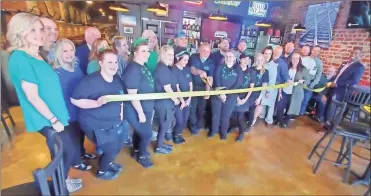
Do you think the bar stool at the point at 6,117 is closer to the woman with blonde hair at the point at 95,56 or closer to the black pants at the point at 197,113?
the woman with blonde hair at the point at 95,56

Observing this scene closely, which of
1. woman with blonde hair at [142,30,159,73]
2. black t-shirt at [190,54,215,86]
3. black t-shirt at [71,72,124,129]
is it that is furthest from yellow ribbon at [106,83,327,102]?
woman with blonde hair at [142,30,159,73]

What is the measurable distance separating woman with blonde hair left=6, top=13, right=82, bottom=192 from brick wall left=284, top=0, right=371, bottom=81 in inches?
42.8

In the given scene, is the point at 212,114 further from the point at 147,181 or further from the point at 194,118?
the point at 147,181

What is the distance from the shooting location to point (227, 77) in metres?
1.38

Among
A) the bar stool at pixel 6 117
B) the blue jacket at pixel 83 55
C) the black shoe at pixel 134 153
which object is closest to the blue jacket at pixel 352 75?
the black shoe at pixel 134 153

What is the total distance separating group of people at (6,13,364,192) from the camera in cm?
72

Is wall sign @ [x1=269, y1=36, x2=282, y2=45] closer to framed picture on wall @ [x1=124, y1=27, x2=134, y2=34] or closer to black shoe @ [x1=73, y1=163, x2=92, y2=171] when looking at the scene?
framed picture on wall @ [x1=124, y1=27, x2=134, y2=34]

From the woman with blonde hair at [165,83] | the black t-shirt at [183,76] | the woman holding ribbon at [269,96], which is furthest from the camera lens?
the woman holding ribbon at [269,96]

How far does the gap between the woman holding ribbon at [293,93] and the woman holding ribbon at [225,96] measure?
0.37 m

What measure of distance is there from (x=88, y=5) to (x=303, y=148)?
5.63ft

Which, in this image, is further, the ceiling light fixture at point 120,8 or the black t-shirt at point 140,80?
the ceiling light fixture at point 120,8

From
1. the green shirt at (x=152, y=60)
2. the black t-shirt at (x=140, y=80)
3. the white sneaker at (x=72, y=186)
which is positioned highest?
the green shirt at (x=152, y=60)

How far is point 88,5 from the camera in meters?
1.05

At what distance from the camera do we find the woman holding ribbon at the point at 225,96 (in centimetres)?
137
